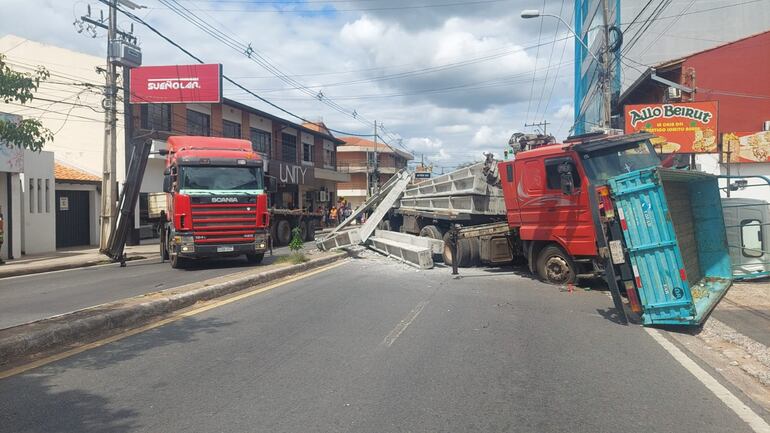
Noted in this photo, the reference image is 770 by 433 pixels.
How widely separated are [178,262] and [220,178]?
2.71 metres

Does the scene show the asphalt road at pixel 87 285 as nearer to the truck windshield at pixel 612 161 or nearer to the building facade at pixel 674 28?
the truck windshield at pixel 612 161

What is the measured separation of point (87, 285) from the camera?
474 inches

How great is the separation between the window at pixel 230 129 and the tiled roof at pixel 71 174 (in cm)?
878

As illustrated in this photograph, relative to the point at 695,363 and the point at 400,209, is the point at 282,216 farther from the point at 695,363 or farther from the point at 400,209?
the point at 695,363

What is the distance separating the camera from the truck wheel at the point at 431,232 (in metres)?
16.2

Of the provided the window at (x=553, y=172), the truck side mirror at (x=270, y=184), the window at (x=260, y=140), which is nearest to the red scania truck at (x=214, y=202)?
the truck side mirror at (x=270, y=184)

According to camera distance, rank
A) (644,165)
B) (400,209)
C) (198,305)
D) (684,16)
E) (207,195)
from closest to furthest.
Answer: (198,305) < (644,165) < (207,195) < (400,209) < (684,16)

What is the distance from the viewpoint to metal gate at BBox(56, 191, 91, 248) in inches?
942

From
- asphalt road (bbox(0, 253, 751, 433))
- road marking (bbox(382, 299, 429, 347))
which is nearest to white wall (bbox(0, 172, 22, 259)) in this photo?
asphalt road (bbox(0, 253, 751, 433))

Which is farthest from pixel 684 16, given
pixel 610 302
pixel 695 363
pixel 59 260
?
pixel 59 260

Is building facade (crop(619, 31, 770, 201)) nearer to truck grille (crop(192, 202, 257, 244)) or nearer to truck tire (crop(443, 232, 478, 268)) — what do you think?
truck tire (crop(443, 232, 478, 268))

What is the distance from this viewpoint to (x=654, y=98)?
25656 millimetres

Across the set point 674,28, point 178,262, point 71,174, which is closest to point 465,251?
point 178,262

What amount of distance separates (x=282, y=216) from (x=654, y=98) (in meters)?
17.7
